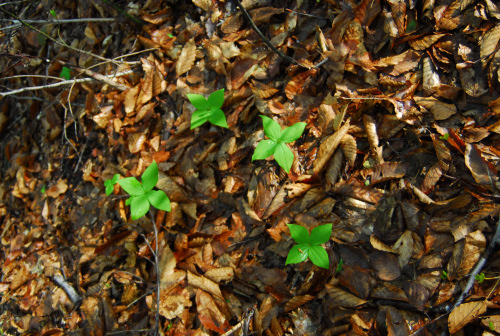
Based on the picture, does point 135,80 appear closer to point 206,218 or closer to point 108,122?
point 108,122

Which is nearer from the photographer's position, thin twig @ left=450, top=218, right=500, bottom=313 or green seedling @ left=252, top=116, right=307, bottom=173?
thin twig @ left=450, top=218, right=500, bottom=313

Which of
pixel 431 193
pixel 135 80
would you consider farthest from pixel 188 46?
pixel 431 193

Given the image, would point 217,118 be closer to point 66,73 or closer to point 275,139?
point 275,139

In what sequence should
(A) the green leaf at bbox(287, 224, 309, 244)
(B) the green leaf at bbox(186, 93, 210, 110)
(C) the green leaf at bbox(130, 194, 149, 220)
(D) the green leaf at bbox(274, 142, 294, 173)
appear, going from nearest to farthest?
(A) the green leaf at bbox(287, 224, 309, 244), (D) the green leaf at bbox(274, 142, 294, 173), (C) the green leaf at bbox(130, 194, 149, 220), (B) the green leaf at bbox(186, 93, 210, 110)

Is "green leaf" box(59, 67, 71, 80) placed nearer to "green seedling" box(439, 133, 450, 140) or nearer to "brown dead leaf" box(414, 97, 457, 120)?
"brown dead leaf" box(414, 97, 457, 120)

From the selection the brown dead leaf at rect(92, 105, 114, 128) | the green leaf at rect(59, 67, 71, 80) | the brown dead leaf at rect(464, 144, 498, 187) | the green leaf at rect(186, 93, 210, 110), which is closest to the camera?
the brown dead leaf at rect(464, 144, 498, 187)

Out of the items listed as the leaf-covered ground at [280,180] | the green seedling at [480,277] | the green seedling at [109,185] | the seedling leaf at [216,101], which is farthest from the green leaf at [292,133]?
the green seedling at [109,185]

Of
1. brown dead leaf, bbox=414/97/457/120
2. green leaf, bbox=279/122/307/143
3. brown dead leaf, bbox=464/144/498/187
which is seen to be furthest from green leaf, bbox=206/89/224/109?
brown dead leaf, bbox=464/144/498/187

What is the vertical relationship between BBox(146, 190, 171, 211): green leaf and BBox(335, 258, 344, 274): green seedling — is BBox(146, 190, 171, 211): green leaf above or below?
below
